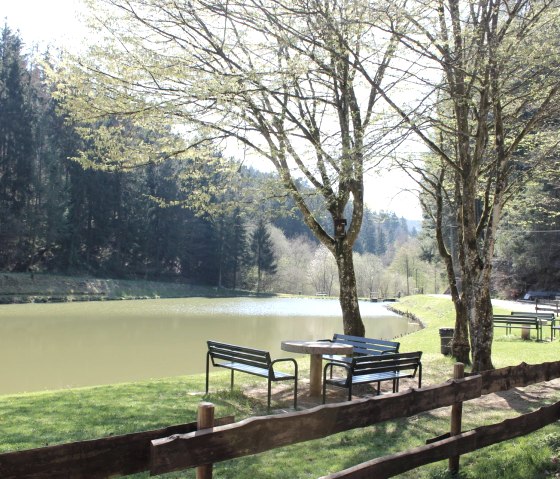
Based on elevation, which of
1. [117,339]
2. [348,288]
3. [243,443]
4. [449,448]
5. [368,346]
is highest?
[348,288]

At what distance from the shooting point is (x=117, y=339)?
20.8 meters

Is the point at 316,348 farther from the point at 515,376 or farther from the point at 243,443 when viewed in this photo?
the point at 243,443

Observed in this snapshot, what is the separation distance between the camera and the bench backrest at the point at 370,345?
9.36m

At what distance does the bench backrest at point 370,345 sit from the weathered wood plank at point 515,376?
11.7 ft

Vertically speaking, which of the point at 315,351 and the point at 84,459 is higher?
the point at 84,459

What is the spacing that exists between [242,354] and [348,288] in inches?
162

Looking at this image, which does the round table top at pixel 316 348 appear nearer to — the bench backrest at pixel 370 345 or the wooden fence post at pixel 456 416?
the bench backrest at pixel 370 345

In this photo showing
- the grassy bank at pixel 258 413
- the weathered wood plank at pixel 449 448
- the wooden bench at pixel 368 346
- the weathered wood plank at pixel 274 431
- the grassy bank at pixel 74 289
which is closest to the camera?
the weathered wood plank at pixel 274 431

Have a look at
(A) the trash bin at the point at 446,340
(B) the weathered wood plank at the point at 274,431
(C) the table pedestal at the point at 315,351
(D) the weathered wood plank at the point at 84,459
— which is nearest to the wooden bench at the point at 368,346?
(C) the table pedestal at the point at 315,351

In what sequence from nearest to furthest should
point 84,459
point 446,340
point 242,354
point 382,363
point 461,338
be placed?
point 84,459, point 382,363, point 242,354, point 461,338, point 446,340

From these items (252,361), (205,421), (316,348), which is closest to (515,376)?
(205,421)

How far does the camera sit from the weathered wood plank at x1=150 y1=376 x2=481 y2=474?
9.28 feet

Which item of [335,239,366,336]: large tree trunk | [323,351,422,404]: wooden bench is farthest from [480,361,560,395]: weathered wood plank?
[335,239,366,336]: large tree trunk

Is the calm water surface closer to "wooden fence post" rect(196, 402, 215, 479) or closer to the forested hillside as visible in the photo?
the forested hillside
